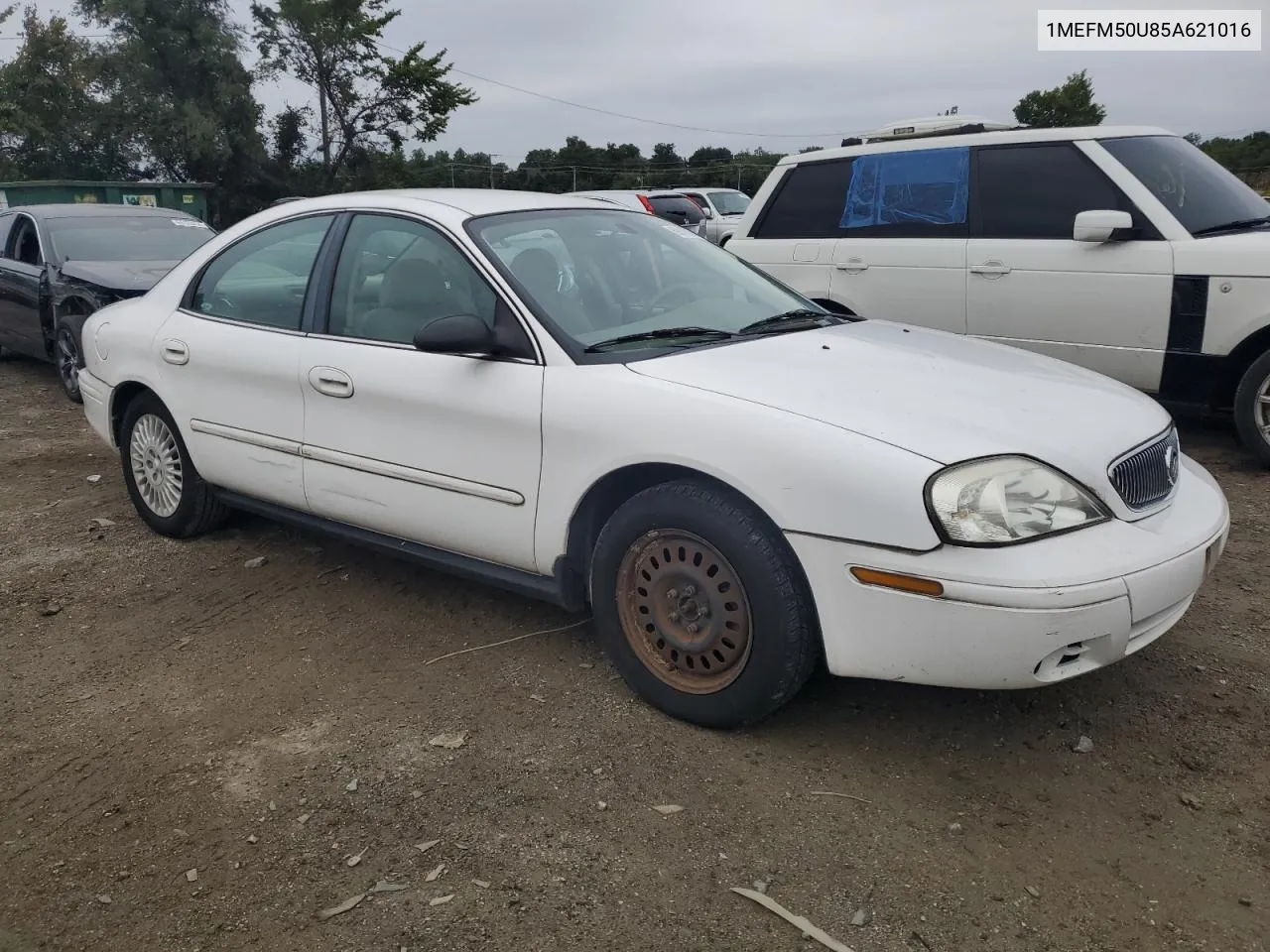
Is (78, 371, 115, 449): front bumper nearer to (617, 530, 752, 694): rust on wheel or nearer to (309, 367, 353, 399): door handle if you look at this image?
(309, 367, 353, 399): door handle

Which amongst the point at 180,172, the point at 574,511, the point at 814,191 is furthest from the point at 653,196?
the point at 180,172

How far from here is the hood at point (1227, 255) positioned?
17.5ft

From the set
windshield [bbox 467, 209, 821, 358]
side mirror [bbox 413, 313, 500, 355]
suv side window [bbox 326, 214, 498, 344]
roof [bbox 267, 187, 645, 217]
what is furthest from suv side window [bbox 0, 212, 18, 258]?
side mirror [bbox 413, 313, 500, 355]

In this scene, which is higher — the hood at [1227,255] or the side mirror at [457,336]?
the hood at [1227,255]

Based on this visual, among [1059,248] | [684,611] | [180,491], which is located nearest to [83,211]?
[180,491]

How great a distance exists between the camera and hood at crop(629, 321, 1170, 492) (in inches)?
111

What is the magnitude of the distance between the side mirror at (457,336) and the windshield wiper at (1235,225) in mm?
4208

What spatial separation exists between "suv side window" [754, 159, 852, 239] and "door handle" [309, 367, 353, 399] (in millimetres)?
4022

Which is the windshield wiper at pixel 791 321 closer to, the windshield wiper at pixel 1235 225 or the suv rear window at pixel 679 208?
the windshield wiper at pixel 1235 225

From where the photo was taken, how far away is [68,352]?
28.2ft

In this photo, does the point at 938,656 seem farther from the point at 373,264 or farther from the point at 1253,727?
the point at 373,264

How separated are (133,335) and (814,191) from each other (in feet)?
14.2

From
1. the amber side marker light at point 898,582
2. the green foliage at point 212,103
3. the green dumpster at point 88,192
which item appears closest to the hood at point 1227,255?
the amber side marker light at point 898,582

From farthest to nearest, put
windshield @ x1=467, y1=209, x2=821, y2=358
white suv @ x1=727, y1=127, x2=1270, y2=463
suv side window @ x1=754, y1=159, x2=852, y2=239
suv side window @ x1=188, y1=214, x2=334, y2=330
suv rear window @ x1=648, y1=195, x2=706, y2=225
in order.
→ suv rear window @ x1=648, y1=195, x2=706, y2=225 → suv side window @ x1=754, y1=159, x2=852, y2=239 → white suv @ x1=727, y1=127, x2=1270, y2=463 → suv side window @ x1=188, y1=214, x2=334, y2=330 → windshield @ x1=467, y1=209, x2=821, y2=358
